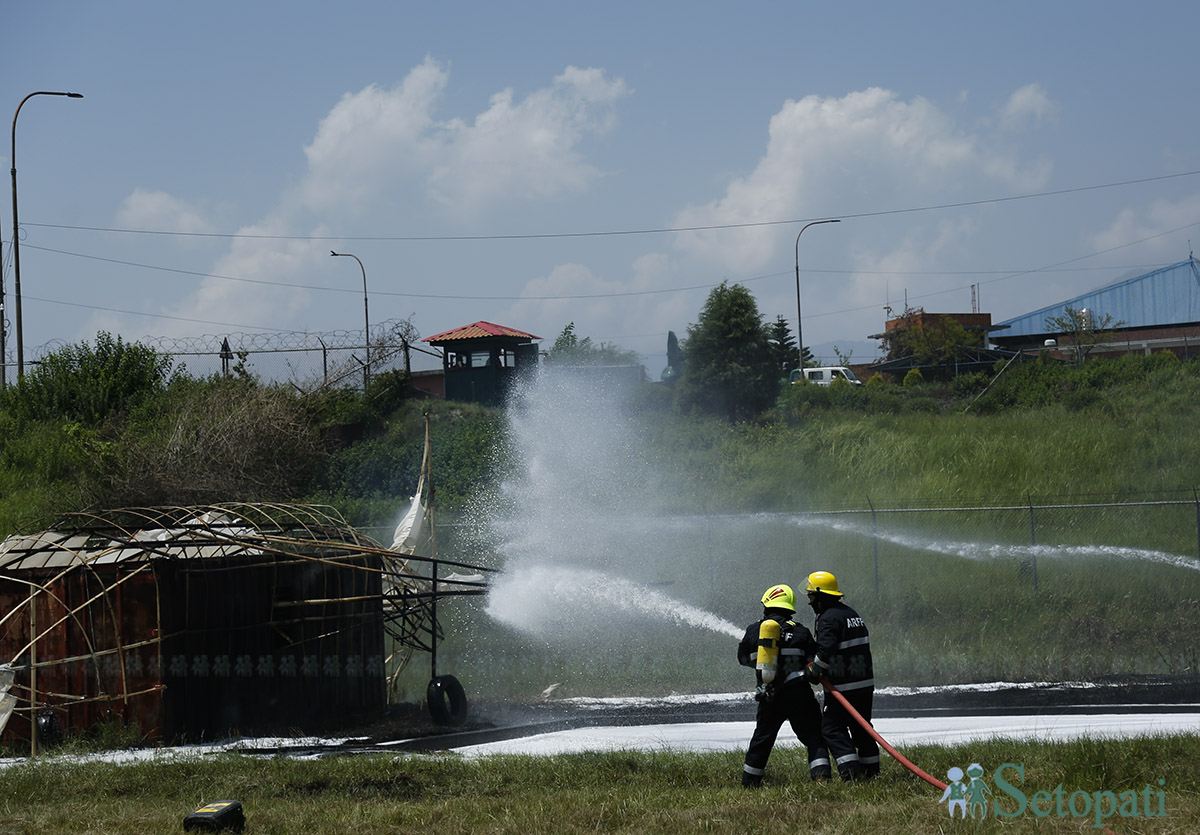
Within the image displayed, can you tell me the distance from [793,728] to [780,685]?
1.31 feet

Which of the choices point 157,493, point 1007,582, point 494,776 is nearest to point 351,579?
point 494,776

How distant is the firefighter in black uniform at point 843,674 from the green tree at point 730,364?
25.5 m

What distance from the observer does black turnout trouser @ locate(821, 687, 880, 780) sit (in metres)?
8.51

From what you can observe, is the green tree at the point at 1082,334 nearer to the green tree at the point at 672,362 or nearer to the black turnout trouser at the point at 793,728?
the green tree at the point at 672,362

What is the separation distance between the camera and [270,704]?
13.9 m

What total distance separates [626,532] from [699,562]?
234 centimetres

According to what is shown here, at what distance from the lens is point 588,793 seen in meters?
8.62

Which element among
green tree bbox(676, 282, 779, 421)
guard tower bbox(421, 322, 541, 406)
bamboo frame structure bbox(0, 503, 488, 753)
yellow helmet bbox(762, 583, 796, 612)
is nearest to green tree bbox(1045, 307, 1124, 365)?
green tree bbox(676, 282, 779, 421)

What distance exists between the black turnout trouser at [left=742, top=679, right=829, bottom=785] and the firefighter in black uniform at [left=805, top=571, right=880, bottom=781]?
10 cm

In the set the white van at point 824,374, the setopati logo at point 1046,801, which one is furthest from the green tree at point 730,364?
the setopati logo at point 1046,801

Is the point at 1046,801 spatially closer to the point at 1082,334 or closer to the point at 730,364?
the point at 730,364

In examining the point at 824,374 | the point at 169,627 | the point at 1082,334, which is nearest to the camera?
the point at 169,627

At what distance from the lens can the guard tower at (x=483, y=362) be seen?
122 ft

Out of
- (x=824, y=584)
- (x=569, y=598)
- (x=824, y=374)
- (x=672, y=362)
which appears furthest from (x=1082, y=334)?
(x=824, y=584)
